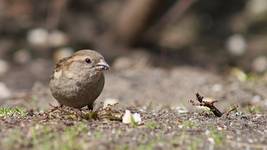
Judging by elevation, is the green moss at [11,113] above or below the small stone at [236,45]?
below

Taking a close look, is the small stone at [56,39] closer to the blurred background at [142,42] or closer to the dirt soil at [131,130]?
the blurred background at [142,42]

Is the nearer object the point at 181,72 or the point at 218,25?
the point at 181,72

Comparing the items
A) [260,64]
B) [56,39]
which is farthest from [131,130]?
[56,39]

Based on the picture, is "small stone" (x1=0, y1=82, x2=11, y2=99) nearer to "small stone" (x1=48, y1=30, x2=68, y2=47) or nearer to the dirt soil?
the dirt soil

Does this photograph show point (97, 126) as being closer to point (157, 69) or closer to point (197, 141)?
point (197, 141)

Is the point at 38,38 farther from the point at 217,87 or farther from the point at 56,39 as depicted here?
the point at 217,87

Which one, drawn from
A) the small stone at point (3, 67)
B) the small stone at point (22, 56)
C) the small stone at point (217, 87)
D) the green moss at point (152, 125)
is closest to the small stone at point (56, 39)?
the small stone at point (22, 56)

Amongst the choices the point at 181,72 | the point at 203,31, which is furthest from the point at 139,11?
the point at 203,31
